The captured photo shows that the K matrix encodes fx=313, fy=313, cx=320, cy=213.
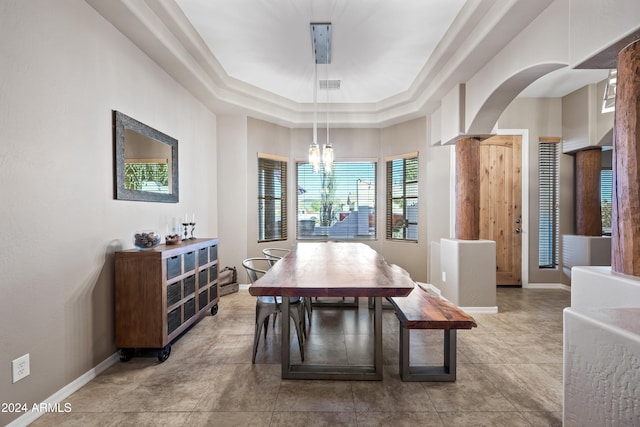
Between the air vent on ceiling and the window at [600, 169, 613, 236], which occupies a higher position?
the air vent on ceiling

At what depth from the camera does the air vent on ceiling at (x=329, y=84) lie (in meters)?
4.38

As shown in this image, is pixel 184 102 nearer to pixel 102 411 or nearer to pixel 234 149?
pixel 234 149

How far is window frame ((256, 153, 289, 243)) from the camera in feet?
17.1

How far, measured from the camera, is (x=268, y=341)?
9.65 feet

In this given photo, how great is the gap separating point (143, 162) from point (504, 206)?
5129 mm

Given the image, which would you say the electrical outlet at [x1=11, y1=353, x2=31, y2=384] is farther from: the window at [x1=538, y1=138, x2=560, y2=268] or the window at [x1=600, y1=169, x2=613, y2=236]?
the window at [x1=600, y1=169, x2=613, y2=236]

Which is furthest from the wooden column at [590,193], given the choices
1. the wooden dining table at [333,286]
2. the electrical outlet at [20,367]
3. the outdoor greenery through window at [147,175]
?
the electrical outlet at [20,367]

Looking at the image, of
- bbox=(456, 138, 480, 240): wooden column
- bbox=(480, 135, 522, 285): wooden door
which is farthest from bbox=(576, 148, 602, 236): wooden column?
bbox=(456, 138, 480, 240): wooden column

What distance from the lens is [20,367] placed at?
5.80 feet

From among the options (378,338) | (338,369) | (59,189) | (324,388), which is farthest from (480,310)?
(59,189)

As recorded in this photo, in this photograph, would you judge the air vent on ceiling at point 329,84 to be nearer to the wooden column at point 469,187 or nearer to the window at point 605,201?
the wooden column at point 469,187

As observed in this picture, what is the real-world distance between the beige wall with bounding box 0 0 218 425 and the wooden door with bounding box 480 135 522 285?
16.2ft

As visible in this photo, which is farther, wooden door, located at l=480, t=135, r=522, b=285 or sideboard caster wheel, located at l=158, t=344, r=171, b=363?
wooden door, located at l=480, t=135, r=522, b=285

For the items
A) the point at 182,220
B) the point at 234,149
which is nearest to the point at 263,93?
the point at 234,149
